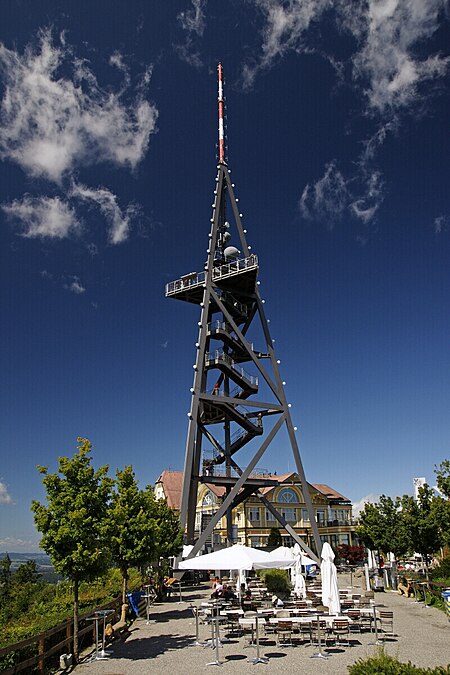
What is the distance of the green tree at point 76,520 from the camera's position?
12.8 m

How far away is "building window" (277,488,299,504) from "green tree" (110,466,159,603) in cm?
3640

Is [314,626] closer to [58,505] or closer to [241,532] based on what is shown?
[58,505]

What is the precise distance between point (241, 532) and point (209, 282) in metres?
28.8

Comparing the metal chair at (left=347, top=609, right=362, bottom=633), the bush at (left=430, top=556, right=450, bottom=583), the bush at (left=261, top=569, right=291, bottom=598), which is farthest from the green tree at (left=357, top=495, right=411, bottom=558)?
the metal chair at (left=347, top=609, right=362, bottom=633)

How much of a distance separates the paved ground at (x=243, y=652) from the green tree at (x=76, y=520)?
5.73ft

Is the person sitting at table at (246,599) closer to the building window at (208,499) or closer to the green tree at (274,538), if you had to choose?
the green tree at (274,538)

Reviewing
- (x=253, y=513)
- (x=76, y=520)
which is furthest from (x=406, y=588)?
(x=253, y=513)

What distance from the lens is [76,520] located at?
12875 millimetres

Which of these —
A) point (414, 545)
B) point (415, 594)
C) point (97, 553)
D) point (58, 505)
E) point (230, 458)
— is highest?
point (230, 458)

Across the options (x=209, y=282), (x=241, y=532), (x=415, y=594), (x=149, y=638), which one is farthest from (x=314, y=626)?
(x=241, y=532)

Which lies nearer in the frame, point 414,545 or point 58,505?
point 58,505

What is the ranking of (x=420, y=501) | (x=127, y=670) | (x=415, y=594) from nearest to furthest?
(x=127, y=670)
(x=415, y=594)
(x=420, y=501)

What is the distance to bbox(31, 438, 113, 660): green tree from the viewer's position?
1282 centimetres

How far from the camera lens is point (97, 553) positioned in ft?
42.8
